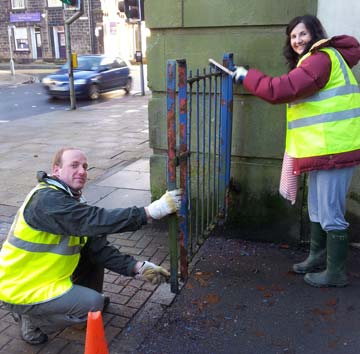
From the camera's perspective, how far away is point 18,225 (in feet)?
8.39

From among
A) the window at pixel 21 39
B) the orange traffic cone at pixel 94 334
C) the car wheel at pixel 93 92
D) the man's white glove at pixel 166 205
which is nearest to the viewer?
the orange traffic cone at pixel 94 334

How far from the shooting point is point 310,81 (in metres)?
2.74

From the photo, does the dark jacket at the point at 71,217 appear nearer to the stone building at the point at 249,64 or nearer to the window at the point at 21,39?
the stone building at the point at 249,64

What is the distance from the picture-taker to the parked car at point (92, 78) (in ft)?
48.8

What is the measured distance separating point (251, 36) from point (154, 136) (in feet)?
3.93

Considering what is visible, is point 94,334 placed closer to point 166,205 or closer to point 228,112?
point 166,205

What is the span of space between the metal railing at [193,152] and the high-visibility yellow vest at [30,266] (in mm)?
702

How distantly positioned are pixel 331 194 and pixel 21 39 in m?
39.5

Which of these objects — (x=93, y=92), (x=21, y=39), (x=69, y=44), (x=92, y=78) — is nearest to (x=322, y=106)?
(x=69, y=44)

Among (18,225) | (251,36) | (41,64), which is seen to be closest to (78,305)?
(18,225)

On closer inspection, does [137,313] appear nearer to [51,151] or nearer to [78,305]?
[78,305]

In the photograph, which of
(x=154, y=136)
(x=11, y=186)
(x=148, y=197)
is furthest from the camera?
(x=11, y=186)

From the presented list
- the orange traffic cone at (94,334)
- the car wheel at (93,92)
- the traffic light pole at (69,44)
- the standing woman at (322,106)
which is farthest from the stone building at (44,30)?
the orange traffic cone at (94,334)

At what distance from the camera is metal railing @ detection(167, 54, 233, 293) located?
8.75 ft
